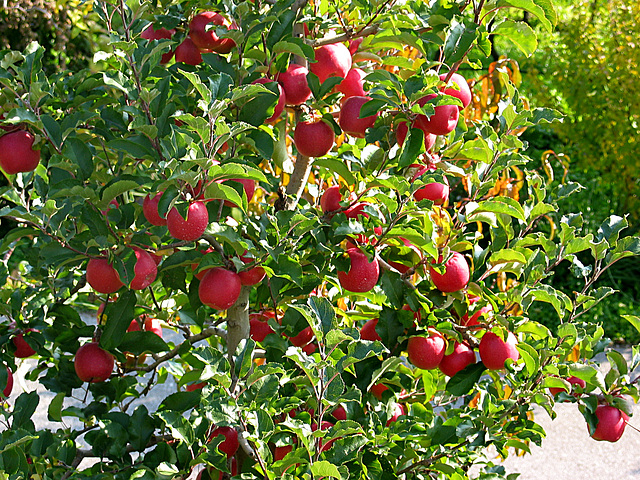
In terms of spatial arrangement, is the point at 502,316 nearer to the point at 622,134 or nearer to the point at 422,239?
the point at 422,239

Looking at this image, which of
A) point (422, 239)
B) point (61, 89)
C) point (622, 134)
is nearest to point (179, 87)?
point (61, 89)

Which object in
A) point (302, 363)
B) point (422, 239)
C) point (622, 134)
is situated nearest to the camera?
point (302, 363)

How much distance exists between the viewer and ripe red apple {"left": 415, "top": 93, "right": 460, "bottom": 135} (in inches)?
46.1

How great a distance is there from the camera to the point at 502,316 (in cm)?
128

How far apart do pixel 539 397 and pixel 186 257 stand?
0.70 metres

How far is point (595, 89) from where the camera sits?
5324mm

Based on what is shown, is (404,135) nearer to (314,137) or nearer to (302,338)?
(314,137)

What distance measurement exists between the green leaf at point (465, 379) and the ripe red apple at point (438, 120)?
49 centimetres

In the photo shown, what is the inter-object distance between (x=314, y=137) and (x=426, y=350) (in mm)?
467

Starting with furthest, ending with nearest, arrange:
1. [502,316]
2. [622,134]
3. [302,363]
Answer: [622,134] < [502,316] < [302,363]

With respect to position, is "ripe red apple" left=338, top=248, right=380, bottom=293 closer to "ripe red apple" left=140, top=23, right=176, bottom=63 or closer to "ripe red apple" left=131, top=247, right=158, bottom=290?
"ripe red apple" left=131, top=247, right=158, bottom=290

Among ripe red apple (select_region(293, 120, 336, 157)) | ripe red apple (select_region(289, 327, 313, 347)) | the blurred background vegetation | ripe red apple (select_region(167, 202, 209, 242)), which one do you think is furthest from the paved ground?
ripe red apple (select_region(167, 202, 209, 242))

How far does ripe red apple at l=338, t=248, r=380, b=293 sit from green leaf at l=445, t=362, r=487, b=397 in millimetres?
297

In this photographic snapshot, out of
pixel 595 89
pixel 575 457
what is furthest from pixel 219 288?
pixel 595 89
